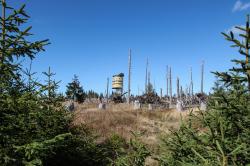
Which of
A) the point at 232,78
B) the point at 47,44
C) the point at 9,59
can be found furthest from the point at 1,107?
the point at 232,78

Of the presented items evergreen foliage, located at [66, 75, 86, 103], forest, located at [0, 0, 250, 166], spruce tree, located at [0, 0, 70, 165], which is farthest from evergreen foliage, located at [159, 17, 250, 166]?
evergreen foliage, located at [66, 75, 86, 103]

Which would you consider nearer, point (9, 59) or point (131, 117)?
point (9, 59)

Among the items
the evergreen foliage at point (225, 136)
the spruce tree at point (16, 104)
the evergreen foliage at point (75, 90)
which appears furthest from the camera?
the evergreen foliage at point (75, 90)

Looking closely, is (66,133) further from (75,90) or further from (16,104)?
(75,90)

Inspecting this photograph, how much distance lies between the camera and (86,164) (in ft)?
31.1

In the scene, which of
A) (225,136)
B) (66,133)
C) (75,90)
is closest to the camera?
(225,136)

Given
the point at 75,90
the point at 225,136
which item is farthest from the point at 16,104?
the point at 75,90

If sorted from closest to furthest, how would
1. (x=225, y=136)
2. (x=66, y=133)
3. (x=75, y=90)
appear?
(x=225, y=136)
(x=66, y=133)
(x=75, y=90)

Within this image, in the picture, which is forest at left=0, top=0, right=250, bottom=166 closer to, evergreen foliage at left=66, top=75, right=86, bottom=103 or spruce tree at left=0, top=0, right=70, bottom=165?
spruce tree at left=0, top=0, right=70, bottom=165

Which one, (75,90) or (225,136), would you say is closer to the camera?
(225,136)

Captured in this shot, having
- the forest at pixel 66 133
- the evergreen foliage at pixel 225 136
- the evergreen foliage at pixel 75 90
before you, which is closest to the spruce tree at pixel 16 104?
the forest at pixel 66 133

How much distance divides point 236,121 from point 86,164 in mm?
6290

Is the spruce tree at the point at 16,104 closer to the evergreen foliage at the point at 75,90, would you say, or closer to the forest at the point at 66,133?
the forest at the point at 66,133

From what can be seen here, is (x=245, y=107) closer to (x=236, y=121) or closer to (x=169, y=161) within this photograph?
(x=236, y=121)
